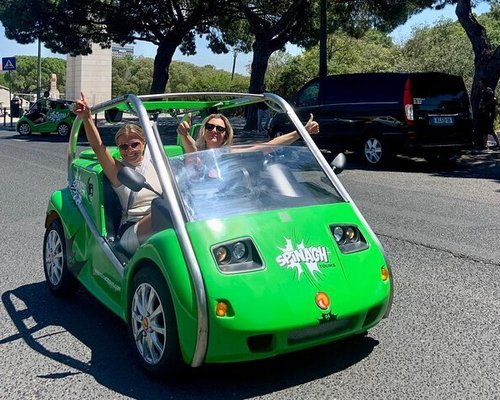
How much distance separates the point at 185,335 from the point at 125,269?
729mm

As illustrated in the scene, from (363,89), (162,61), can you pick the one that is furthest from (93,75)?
(363,89)

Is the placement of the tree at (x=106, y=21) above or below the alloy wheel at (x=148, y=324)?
above

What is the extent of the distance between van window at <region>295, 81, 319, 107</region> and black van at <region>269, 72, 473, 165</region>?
0.62 meters

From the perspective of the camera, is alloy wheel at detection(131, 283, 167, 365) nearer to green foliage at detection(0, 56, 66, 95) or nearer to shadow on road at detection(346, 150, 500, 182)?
shadow on road at detection(346, 150, 500, 182)

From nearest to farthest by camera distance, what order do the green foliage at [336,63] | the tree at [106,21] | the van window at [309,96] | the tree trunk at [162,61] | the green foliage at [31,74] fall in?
the van window at [309,96] → the tree at [106,21] → the tree trunk at [162,61] → the green foliage at [336,63] → the green foliage at [31,74]

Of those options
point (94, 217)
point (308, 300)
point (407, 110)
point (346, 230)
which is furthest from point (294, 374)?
point (407, 110)

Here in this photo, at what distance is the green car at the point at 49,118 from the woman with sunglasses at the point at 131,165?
1896cm

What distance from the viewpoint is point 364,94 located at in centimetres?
1343

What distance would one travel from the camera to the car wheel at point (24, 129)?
23.4 metres

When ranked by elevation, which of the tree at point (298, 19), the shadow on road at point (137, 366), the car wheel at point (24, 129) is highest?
the tree at point (298, 19)

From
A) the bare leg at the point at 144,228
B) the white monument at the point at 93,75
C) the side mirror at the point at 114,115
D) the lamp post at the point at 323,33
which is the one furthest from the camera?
the white monument at the point at 93,75

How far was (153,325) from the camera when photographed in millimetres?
3549

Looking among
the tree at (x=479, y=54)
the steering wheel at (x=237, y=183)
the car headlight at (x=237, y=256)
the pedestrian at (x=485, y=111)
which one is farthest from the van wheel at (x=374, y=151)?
the car headlight at (x=237, y=256)

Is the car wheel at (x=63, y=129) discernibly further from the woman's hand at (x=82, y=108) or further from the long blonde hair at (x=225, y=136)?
the woman's hand at (x=82, y=108)
